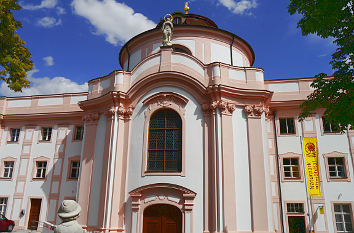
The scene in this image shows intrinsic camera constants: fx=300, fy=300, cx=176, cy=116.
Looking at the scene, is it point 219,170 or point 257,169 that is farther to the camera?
point 257,169

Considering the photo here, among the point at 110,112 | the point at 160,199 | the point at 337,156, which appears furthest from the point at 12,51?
the point at 337,156

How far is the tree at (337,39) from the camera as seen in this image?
9.91 meters

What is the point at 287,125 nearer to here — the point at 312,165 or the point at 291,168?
the point at 291,168

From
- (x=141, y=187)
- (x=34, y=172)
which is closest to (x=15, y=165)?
(x=34, y=172)

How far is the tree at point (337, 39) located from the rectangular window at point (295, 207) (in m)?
8.64

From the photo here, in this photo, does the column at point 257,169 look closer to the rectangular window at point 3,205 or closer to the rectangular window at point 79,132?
the rectangular window at point 79,132

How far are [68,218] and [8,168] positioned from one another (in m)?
19.9

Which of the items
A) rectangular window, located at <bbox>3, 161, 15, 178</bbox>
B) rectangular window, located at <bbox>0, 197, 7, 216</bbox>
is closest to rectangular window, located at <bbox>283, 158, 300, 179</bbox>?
rectangular window, located at <bbox>3, 161, 15, 178</bbox>

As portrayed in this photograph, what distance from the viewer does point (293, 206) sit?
57.4 ft

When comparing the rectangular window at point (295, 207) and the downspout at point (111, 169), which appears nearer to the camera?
the downspout at point (111, 169)

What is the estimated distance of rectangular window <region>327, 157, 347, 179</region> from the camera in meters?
17.9

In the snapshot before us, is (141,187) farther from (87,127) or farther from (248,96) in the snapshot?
(248,96)

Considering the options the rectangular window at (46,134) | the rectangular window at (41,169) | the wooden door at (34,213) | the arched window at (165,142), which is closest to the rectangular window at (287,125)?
the arched window at (165,142)

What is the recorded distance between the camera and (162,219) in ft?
51.0
